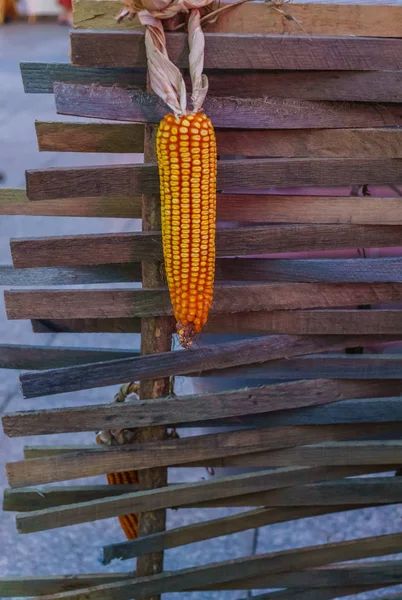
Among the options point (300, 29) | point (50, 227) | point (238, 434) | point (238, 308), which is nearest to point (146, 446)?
point (238, 434)

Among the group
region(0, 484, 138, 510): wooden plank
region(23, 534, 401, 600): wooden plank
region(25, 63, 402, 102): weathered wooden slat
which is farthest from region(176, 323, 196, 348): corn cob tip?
region(23, 534, 401, 600): wooden plank

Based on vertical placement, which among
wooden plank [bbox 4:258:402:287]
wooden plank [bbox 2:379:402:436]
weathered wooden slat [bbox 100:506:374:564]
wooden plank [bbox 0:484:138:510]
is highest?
wooden plank [bbox 4:258:402:287]

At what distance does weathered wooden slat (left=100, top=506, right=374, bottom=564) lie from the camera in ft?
10.4

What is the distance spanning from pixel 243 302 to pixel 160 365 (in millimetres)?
348

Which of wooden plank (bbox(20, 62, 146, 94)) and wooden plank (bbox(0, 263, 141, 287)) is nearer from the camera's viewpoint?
wooden plank (bbox(20, 62, 146, 94))

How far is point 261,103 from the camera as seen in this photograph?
2.54 m

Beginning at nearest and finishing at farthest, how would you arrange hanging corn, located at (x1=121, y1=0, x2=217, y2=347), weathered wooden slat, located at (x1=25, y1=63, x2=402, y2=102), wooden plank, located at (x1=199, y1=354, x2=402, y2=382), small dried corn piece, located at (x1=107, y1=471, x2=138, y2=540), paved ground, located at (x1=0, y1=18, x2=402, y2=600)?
hanging corn, located at (x1=121, y1=0, x2=217, y2=347), weathered wooden slat, located at (x1=25, y1=63, x2=402, y2=102), wooden plank, located at (x1=199, y1=354, x2=402, y2=382), small dried corn piece, located at (x1=107, y1=471, x2=138, y2=540), paved ground, located at (x1=0, y1=18, x2=402, y2=600)

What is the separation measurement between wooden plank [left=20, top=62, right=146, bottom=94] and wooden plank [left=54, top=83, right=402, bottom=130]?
3.8 inches

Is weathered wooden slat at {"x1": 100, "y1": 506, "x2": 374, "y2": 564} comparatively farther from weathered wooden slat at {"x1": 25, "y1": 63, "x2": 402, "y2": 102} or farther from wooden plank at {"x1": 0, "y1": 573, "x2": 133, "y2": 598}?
weathered wooden slat at {"x1": 25, "y1": 63, "x2": 402, "y2": 102}

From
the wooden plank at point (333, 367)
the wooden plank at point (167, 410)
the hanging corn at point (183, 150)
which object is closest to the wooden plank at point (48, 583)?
the wooden plank at point (167, 410)

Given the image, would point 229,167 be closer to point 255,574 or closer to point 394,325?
point 394,325

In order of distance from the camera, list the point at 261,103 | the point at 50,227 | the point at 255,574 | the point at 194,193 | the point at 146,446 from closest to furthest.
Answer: the point at 194,193, the point at 261,103, the point at 146,446, the point at 255,574, the point at 50,227

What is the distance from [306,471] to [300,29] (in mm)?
1580

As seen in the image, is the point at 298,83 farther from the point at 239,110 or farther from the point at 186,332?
the point at 186,332
